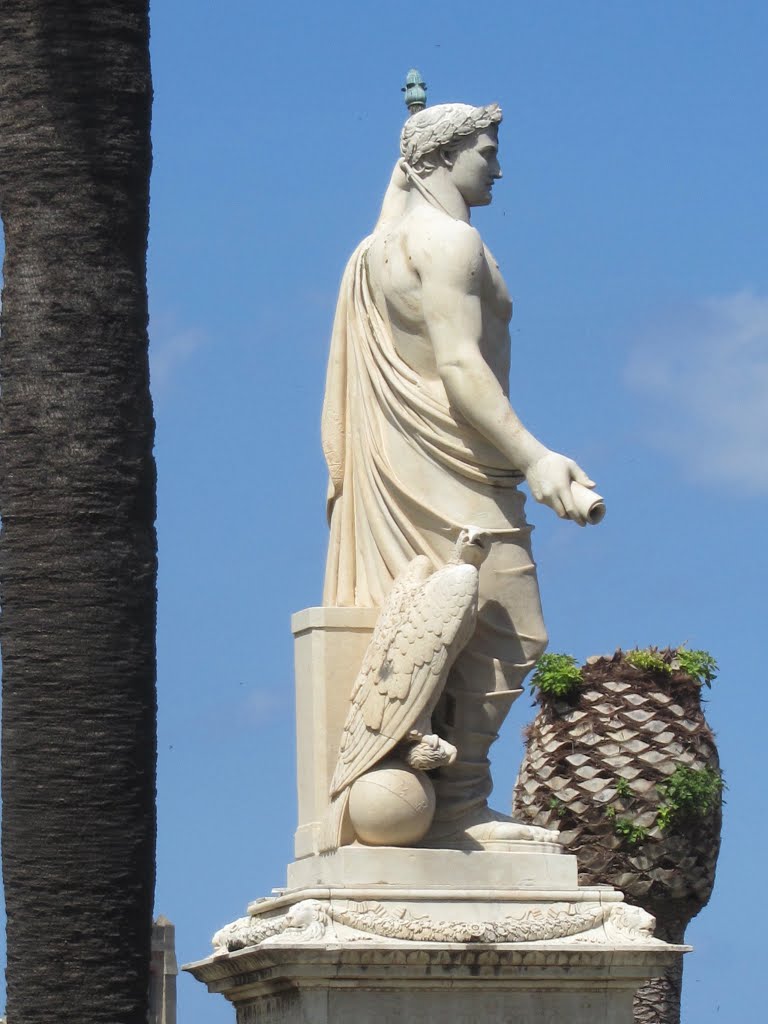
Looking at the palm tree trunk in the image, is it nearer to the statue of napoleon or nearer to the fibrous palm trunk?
the fibrous palm trunk

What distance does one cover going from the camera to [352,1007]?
12.2 m

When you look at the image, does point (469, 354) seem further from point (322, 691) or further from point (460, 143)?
point (322, 691)

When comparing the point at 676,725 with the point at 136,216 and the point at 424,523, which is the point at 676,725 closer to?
the point at 424,523

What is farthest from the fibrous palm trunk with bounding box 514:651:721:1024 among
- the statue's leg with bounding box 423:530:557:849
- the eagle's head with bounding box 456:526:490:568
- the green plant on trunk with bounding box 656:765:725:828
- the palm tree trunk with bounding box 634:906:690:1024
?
the eagle's head with bounding box 456:526:490:568

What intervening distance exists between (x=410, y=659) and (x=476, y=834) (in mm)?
946

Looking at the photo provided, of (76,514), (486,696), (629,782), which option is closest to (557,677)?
(629,782)

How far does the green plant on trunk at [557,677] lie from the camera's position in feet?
69.3

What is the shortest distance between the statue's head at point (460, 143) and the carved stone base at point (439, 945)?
3.28 m

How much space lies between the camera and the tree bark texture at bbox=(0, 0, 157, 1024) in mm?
10227

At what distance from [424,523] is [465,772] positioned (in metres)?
1.19

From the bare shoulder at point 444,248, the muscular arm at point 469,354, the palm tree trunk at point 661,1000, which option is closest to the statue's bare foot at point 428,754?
the muscular arm at point 469,354

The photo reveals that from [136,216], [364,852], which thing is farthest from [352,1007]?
[136,216]

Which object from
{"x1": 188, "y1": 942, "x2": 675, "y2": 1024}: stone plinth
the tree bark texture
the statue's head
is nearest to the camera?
the tree bark texture

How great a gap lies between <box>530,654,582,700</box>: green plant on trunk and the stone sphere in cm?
842
